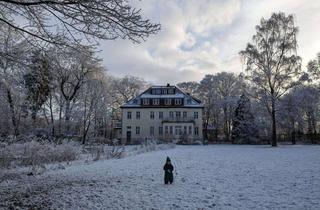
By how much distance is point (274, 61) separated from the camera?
28.5m

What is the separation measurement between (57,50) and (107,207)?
3646 mm

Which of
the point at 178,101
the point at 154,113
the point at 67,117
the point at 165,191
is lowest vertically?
the point at 165,191

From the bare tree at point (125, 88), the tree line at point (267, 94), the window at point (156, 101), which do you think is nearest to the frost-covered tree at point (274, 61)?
the tree line at point (267, 94)

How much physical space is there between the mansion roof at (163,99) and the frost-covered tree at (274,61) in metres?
16.2

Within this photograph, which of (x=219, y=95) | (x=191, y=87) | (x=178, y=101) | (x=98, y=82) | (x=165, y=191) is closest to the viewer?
(x=165, y=191)

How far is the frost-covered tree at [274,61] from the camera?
28.0m

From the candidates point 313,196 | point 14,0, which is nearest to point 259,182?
point 313,196

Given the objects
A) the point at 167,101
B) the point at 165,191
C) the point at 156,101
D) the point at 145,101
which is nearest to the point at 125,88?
the point at 145,101

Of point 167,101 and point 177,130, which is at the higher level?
point 167,101

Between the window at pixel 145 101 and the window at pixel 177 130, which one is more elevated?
the window at pixel 145 101

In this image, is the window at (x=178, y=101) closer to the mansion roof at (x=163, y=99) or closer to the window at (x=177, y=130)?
the mansion roof at (x=163, y=99)

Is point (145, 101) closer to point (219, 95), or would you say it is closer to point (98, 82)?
point (98, 82)

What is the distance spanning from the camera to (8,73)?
9156 mm

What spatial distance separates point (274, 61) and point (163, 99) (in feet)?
68.1
